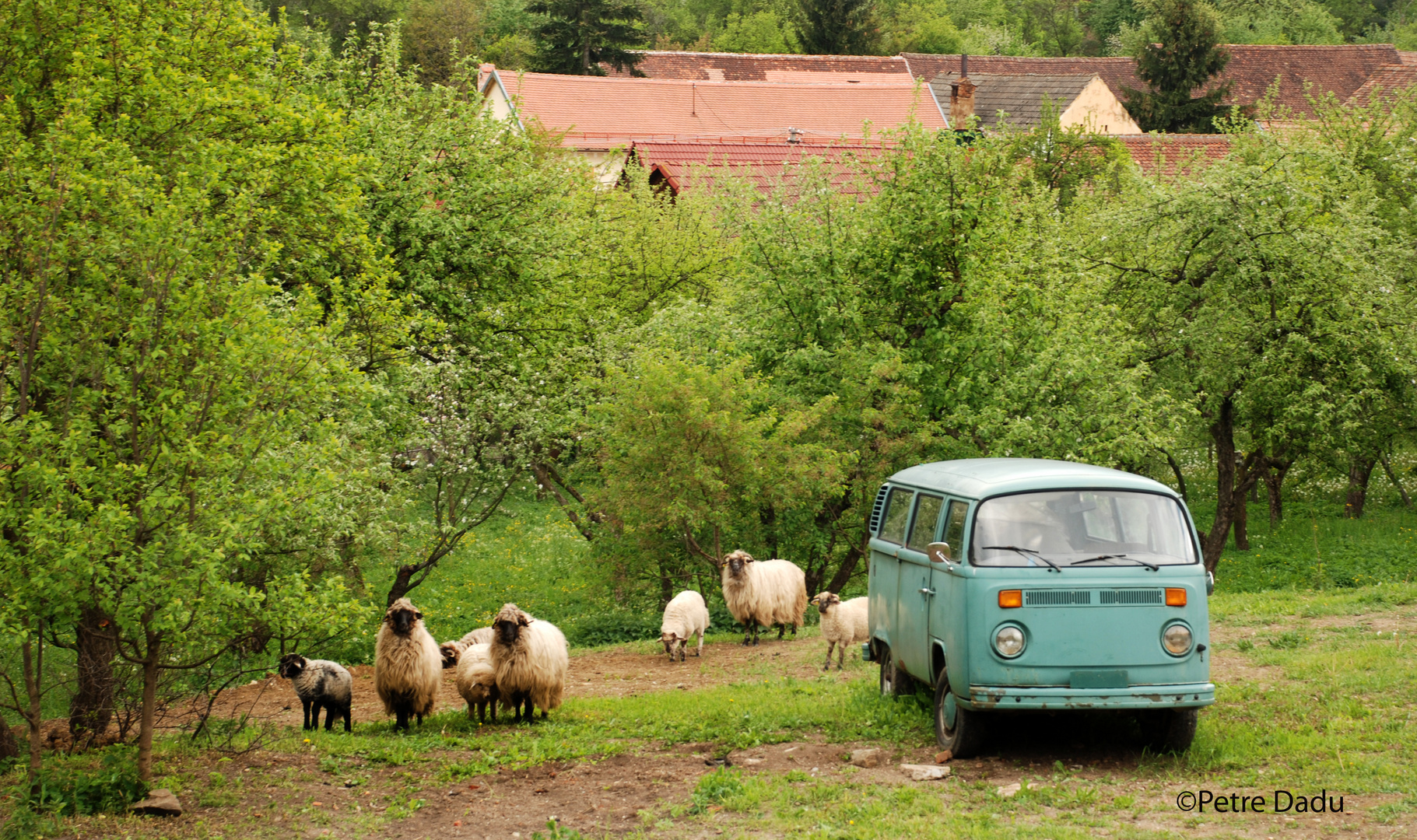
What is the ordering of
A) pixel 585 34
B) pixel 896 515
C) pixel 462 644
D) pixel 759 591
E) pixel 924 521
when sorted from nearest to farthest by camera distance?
pixel 924 521
pixel 896 515
pixel 462 644
pixel 759 591
pixel 585 34

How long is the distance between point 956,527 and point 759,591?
29.0ft

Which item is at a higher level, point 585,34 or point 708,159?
point 585,34

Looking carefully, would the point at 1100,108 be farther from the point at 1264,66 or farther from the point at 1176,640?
the point at 1176,640

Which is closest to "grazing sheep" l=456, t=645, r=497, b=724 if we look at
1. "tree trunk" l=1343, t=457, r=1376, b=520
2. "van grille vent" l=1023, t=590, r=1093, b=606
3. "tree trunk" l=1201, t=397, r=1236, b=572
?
"van grille vent" l=1023, t=590, r=1093, b=606

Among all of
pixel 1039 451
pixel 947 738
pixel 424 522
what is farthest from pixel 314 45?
pixel 947 738

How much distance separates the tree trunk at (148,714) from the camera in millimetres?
8797

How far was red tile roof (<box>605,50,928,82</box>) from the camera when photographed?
5844cm

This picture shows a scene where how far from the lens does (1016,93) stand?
57969mm

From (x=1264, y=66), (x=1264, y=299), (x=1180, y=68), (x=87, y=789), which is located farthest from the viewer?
(x=1264, y=66)

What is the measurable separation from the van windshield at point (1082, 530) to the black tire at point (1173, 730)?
3.70ft

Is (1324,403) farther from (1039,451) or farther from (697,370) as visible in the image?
(697,370)

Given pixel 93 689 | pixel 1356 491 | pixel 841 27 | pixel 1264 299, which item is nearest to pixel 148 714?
pixel 93 689

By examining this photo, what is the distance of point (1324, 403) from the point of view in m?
20.6

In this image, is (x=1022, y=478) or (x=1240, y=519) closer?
(x=1022, y=478)
